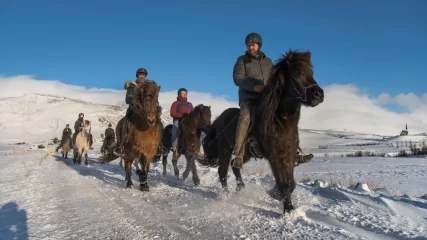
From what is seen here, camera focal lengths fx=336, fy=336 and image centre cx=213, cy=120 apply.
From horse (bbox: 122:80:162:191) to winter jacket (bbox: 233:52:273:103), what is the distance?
8.07ft

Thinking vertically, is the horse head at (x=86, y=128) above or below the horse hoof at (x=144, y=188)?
above

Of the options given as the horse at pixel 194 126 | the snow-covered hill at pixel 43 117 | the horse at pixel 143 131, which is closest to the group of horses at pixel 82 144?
the horse at pixel 194 126

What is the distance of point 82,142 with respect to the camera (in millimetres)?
19406

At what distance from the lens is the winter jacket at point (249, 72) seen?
6.21m

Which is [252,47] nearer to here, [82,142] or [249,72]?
[249,72]

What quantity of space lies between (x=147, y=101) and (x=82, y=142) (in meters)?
13.2

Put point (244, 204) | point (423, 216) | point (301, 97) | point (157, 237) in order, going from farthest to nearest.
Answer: point (244, 204), point (301, 97), point (423, 216), point (157, 237)

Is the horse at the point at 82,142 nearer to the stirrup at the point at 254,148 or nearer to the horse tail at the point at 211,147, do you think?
the horse tail at the point at 211,147

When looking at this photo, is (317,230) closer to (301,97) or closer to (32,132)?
(301,97)

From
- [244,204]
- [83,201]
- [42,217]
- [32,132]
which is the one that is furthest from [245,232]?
[32,132]

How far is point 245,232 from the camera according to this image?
13.4ft

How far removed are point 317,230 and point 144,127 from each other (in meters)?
5.27

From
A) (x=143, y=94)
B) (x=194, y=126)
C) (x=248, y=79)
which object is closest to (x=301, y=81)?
(x=248, y=79)

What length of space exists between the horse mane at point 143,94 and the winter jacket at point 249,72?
2457 mm
